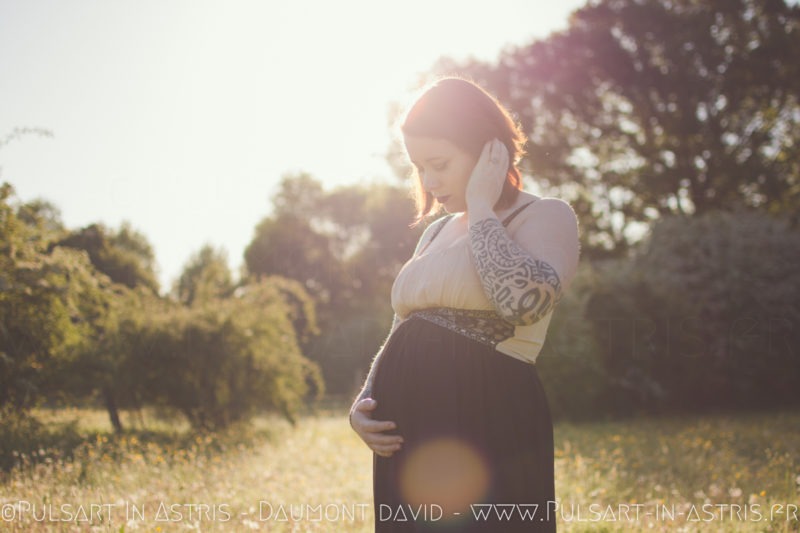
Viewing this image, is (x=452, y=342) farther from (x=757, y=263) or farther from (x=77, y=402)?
(x=757, y=263)

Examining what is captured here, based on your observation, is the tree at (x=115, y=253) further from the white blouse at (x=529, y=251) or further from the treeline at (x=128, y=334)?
the white blouse at (x=529, y=251)

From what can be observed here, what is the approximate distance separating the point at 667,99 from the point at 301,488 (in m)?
17.8

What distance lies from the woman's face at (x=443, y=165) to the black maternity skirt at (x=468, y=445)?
0.45 meters

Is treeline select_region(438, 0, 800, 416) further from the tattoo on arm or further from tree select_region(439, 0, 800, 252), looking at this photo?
the tattoo on arm

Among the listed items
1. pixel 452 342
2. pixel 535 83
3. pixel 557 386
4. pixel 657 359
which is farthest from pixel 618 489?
pixel 535 83

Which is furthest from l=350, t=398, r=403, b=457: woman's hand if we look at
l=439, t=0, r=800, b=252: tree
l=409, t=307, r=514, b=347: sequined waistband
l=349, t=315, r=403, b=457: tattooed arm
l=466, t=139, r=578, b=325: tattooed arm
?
l=439, t=0, r=800, b=252: tree

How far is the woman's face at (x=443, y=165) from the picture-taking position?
2094 millimetres

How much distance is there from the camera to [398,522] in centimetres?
206

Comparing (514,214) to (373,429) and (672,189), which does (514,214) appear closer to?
(373,429)

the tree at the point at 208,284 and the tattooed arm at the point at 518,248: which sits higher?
the tree at the point at 208,284

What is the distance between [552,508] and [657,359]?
45.0 ft

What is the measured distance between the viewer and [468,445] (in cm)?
199

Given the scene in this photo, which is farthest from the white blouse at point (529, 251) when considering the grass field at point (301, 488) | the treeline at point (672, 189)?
the treeline at point (672, 189)

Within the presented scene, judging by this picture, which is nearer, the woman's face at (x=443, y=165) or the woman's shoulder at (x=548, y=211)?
the woman's shoulder at (x=548, y=211)
